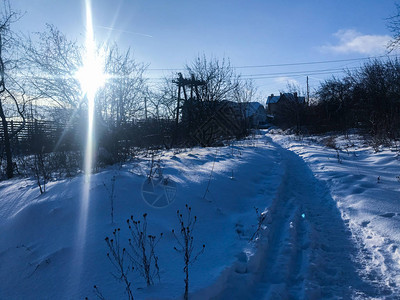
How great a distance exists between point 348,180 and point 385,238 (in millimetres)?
2782

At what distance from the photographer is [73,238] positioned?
2.81 m

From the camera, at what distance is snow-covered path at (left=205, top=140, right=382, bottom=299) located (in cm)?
226

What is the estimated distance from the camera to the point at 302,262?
2.69m

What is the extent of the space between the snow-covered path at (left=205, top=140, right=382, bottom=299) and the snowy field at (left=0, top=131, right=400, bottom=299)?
0.04 feet

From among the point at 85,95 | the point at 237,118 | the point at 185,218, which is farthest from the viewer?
the point at 237,118

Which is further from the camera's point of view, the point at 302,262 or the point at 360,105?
the point at 360,105

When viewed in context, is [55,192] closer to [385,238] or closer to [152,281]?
[152,281]

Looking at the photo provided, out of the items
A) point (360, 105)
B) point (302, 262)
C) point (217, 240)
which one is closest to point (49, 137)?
point (217, 240)

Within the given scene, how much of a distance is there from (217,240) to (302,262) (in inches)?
40.4

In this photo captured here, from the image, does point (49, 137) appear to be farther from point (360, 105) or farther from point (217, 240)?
point (360, 105)

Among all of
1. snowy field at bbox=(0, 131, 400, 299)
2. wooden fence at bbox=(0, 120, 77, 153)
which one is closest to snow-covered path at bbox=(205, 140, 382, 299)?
snowy field at bbox=(0, 131, 400, 299)

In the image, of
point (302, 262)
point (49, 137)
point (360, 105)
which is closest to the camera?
point (302, 262)

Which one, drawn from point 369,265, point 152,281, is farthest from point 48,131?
point 369,265

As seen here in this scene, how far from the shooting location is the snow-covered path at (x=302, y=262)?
7.42ft
